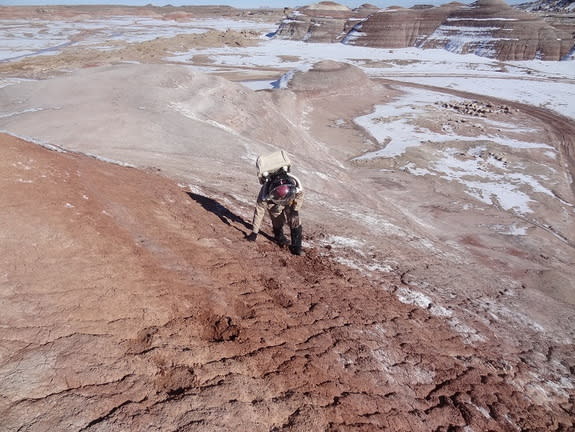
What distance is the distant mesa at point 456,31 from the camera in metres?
54.2

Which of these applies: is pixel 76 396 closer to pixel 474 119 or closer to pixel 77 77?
pixel 77 77

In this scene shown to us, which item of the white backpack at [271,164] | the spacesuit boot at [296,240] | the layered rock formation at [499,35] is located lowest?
the spacesuit boot at [296,240]

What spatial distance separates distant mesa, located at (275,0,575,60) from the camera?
2135 inches

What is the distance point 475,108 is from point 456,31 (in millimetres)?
36322

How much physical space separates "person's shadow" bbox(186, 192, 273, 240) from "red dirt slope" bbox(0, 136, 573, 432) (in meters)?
0.82

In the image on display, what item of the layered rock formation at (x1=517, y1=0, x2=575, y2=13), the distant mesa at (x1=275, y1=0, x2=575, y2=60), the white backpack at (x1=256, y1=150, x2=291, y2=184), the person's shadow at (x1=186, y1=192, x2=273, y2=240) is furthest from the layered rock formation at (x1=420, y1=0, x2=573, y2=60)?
the white backpack at (x1=256, y1=150, x2=291, y2=184)

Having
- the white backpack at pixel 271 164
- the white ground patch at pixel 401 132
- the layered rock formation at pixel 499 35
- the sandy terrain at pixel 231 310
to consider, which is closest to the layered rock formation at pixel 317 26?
the layered rock formation at pixel 499 35

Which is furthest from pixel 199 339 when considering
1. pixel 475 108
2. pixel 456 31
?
pixel 456 31

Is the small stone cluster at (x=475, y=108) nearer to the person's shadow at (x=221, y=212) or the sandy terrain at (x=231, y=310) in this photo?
the sandy terrain at (x=231, y=310)

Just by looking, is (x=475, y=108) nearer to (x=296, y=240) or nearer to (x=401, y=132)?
(x=401, y=132)

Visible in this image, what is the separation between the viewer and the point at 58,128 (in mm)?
12898

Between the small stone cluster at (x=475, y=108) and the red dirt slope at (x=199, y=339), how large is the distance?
30097 millimetres

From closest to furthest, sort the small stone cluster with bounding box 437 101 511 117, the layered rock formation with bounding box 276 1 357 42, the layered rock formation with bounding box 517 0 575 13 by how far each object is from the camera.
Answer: the small stone cluster with bounding box 437 101 511 117 < the layered rock formation with bounding box 276 1 357 42 < the layered rock formation with bounding box 517 0 575 13

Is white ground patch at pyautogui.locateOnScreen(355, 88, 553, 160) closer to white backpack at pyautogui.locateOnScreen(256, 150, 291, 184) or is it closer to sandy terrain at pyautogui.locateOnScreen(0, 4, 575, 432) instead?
sandy terrain at pyautogui.locateOnScreen(0, 4, 575, 432)
